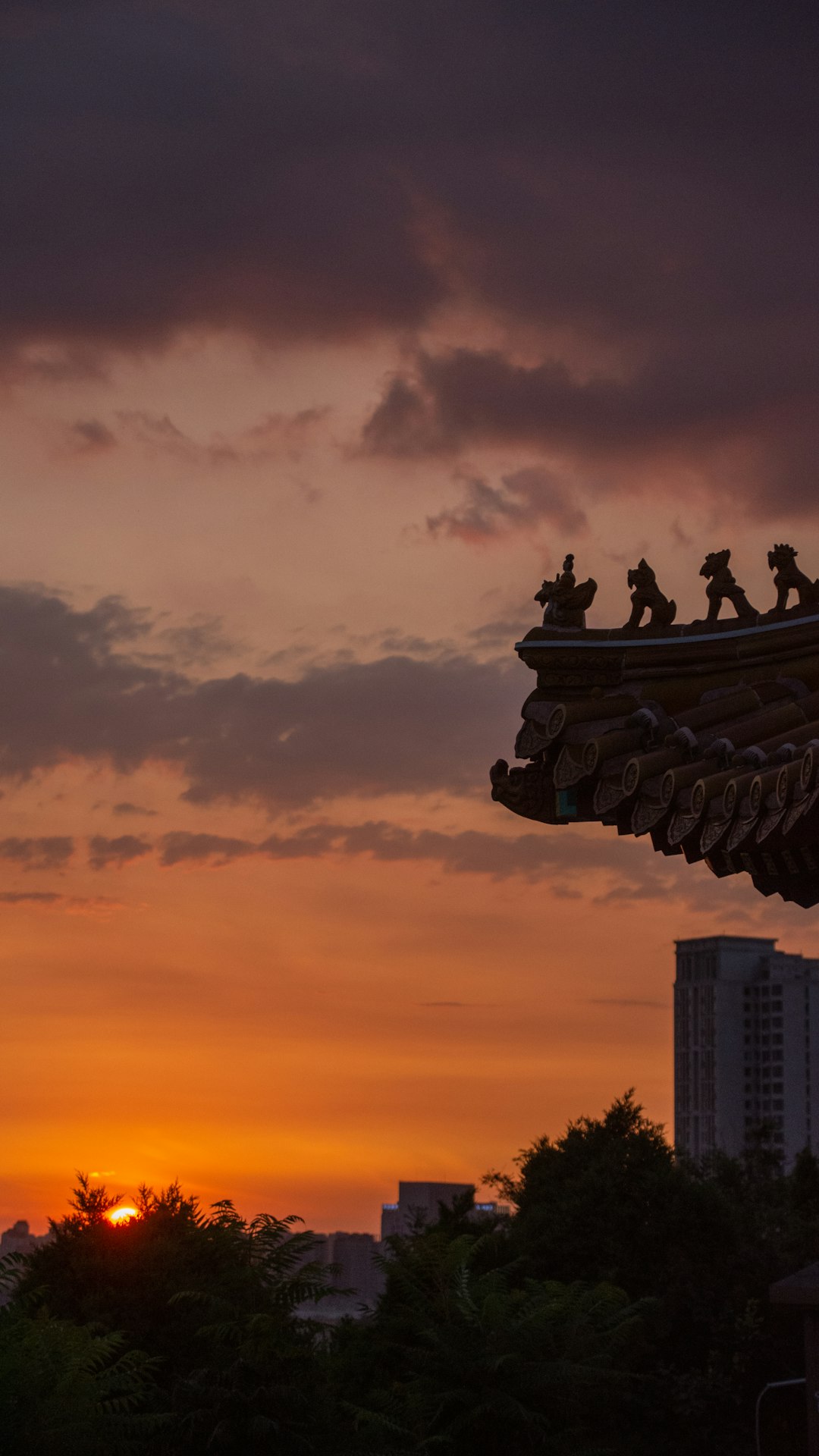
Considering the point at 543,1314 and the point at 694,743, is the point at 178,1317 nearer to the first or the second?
the point at 543,1314

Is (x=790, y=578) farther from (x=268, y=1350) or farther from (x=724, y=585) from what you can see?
(x=268, y=1350)

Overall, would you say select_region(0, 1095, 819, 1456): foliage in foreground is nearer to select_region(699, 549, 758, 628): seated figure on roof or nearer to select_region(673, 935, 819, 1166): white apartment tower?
select_region(699, 549, 758, 628): seated figure on roof

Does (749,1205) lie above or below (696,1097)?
below

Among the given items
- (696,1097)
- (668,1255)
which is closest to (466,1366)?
(668,1255)

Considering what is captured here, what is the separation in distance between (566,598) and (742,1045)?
157 meters

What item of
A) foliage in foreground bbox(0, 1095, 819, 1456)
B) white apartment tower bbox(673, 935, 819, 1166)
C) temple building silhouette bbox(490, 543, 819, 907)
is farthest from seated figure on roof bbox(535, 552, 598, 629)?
white apartment tower bbox(673, 935, 819, 1166)

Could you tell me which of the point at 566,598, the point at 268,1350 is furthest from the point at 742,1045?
the point at 566,598

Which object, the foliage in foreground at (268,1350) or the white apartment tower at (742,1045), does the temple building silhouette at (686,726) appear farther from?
the white apartment tower at (742,1045)

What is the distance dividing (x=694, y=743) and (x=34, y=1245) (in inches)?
380

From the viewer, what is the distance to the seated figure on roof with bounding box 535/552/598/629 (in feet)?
34.0

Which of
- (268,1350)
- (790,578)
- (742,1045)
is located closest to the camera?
(790,578)

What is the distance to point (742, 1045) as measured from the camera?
162250 mm

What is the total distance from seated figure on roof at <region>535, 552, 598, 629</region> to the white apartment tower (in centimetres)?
15370

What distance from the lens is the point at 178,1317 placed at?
15.2 m
